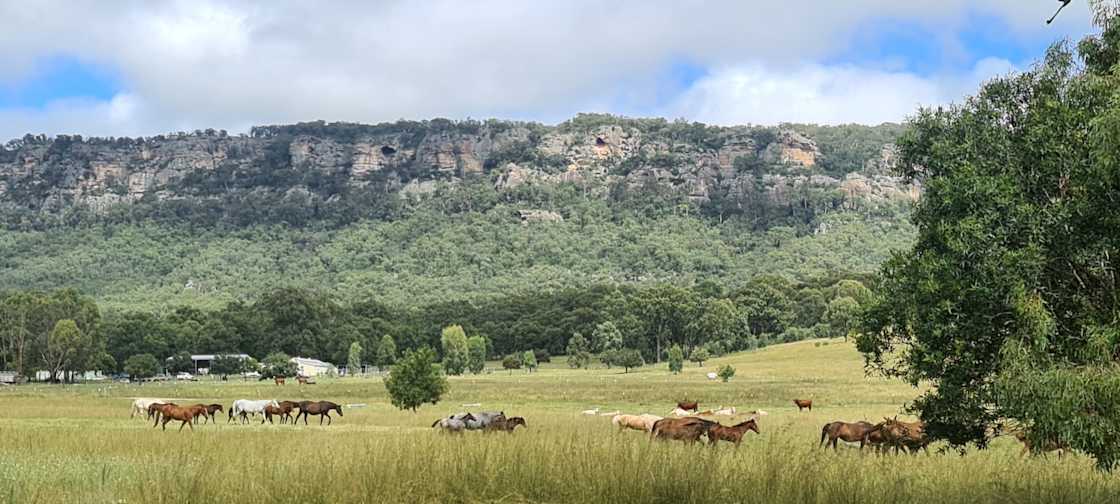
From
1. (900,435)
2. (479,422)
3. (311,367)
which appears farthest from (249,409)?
(311,367)

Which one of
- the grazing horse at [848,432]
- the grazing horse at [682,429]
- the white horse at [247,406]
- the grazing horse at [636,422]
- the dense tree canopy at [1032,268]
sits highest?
the dense tree canopy at [1032,268]

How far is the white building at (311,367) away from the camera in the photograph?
123438 millimetres

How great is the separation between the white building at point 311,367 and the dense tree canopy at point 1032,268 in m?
114

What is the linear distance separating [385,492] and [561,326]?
143 metres

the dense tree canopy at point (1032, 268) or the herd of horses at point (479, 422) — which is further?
the herd of horses at point (479, 422)

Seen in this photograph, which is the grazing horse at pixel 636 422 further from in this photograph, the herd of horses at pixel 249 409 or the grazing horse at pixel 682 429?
the herd of horses at pixel 249 409

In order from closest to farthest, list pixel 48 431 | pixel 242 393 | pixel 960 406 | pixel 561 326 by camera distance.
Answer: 1. pixel 960 406
2. pixel 48 431
3. pixel 242 393
4. pixel 561 326

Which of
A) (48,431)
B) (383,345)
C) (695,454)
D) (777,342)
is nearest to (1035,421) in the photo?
(695,454)

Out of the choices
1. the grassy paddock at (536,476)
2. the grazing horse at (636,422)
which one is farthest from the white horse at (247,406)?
the grassy paddock at (536,476)

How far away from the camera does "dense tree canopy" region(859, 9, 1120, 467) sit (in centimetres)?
912

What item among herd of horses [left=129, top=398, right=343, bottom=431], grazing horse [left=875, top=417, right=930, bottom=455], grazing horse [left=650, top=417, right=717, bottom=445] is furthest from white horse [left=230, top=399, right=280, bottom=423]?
grazing horse [left=875, top=417, right=930, bottom=455]

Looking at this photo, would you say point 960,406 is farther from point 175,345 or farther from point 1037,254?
point 175,345

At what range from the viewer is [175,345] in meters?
131

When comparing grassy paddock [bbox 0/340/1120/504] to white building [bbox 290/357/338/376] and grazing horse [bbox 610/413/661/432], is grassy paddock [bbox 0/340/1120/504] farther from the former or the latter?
white building [bbox 290/357/338/376]
